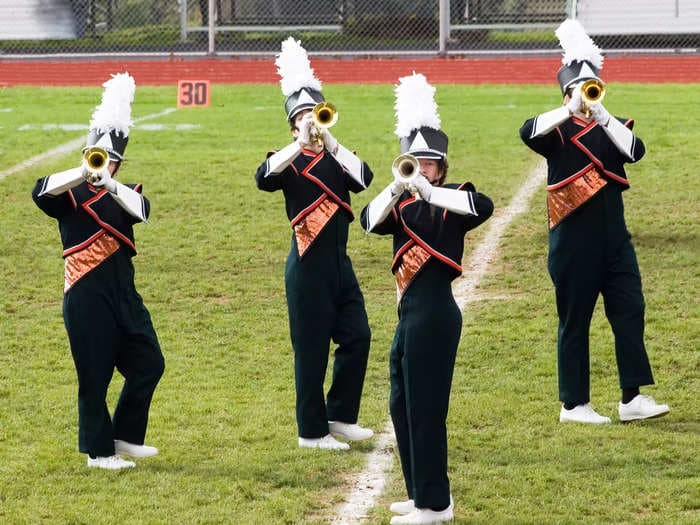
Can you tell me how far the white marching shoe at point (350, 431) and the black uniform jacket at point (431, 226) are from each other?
1.77 metres

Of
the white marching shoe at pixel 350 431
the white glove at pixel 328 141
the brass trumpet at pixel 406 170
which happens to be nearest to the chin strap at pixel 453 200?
the brass trumpet at pixel 406 170

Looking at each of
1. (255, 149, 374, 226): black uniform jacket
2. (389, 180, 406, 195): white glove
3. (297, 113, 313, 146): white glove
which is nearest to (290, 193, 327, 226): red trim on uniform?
(255, 149, 374, 226): black uniform jacket

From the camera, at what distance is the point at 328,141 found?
7.25 meters

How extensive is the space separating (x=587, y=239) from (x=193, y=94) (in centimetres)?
1212

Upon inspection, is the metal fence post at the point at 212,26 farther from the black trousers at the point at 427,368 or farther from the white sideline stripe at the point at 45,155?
the black trousers at the point at 427,368

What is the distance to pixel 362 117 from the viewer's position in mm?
18859

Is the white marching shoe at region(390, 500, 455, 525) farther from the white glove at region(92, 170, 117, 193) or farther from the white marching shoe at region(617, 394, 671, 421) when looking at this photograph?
the white glove at region(92, 170, 117, 193)

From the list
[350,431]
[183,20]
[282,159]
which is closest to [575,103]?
[282,159]

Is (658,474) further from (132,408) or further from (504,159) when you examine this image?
(504,159)

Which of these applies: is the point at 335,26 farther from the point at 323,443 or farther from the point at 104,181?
the point at 104,181

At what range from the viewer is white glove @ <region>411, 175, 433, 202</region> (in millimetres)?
5997

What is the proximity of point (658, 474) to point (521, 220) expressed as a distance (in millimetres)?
6600

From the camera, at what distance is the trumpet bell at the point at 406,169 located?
598 cm

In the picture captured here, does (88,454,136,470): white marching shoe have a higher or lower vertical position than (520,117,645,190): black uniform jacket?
lower
